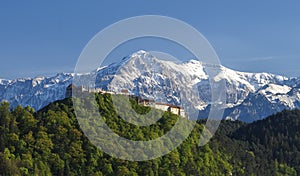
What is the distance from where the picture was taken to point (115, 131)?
440 feet

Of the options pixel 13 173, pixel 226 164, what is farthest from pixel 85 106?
pixel 226 164

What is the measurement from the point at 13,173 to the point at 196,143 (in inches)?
2001

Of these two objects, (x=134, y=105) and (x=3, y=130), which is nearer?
(x=3, y=130)

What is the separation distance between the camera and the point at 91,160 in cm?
12962

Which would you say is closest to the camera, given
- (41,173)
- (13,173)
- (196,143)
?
(13,173)

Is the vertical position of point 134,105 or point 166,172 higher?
point 134,105

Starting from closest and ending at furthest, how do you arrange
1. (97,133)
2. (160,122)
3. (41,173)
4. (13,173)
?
(13,173), (41,173), (97,133), (160,122)

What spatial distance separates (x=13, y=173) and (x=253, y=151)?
9599 centimetres

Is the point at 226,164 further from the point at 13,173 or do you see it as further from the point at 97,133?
the point at 13,173

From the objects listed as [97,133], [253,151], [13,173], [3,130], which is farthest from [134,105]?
[253,151]

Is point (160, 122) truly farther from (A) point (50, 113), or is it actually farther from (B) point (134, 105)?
(A) point (50, 113)

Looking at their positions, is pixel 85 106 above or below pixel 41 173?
above

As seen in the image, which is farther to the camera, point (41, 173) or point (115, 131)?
point (115, 131)

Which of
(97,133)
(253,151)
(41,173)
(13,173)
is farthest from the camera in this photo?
(253,151)
